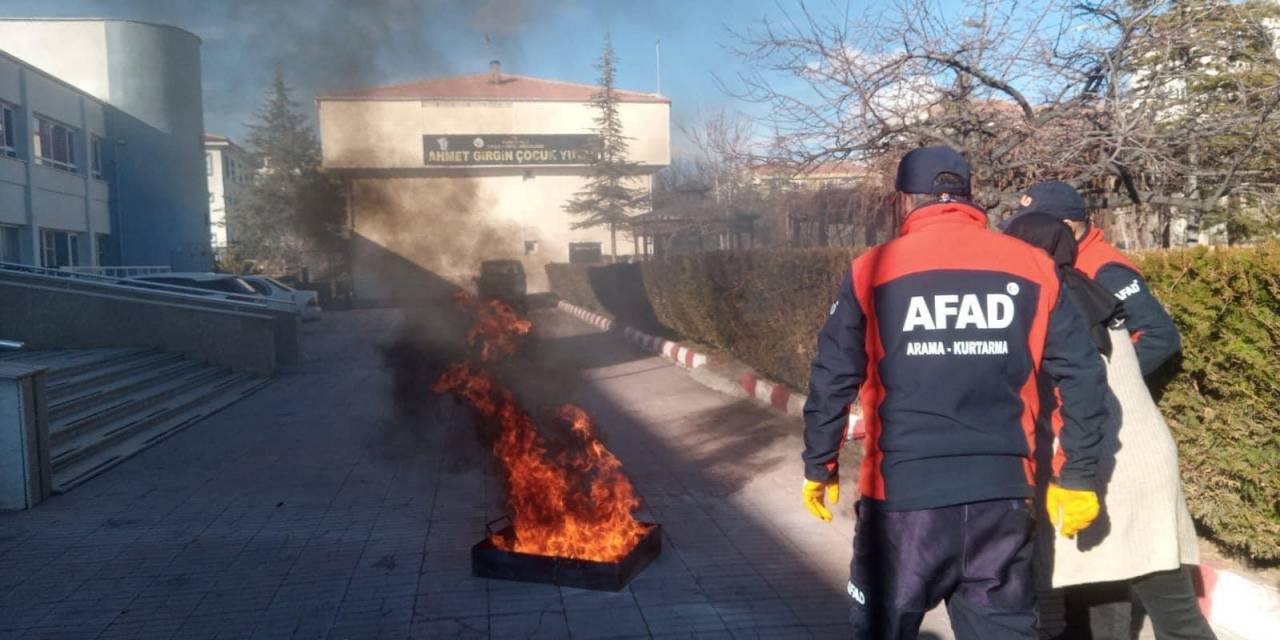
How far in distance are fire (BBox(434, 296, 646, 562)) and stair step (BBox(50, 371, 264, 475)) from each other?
397cm

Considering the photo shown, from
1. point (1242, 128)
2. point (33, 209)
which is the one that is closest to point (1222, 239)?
point (1242, 128)

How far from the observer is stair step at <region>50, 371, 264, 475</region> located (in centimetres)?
771

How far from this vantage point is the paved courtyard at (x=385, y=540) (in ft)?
14.1

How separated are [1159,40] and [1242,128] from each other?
2.90 feet

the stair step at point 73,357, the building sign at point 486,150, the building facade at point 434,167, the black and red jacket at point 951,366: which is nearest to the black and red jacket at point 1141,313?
the black and red jacket at point 951,366

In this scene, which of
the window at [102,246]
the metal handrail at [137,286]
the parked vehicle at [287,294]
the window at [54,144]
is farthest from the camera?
the window at [102,246]

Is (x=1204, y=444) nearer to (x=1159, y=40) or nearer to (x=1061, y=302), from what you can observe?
(x=1061, y=302)

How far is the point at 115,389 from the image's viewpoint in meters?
10.0

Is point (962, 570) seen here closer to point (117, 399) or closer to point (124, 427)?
point (124, 427)

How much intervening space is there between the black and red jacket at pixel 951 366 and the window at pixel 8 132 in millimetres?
23185

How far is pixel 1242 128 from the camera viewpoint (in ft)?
21.6

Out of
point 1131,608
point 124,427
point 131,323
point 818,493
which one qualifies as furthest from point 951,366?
point 131,323

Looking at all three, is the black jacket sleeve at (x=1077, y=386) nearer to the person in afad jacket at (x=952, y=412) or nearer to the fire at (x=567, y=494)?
the person in afad jacket at (x=952, y=412)

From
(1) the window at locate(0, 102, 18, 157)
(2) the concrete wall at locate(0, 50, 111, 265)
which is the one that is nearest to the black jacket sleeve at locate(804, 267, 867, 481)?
(2) the concrete wall at locate(0, 50, 111, 265)
